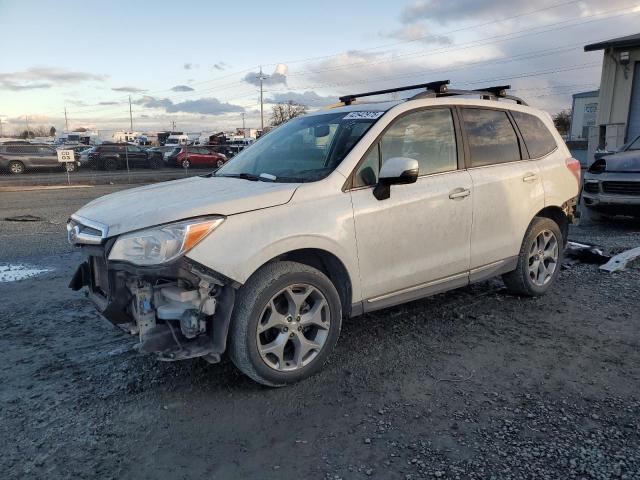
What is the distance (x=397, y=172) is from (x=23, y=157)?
1140 inches

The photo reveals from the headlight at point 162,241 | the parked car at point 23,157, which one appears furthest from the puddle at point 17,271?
the parked car at point 23,157

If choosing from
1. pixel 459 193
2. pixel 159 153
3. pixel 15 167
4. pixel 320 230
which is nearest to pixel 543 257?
pixel 459 193

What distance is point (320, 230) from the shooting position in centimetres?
352

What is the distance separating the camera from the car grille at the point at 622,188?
27.1 ft

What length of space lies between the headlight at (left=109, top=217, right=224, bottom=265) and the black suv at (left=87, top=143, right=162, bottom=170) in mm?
28009

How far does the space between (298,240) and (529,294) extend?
2842 millimetres

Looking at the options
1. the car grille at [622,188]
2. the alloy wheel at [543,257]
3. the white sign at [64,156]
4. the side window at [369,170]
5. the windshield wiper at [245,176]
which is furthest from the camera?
the white sign at [64,156]

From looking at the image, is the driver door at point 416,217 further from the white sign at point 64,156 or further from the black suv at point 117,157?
the black suv at point 117,157

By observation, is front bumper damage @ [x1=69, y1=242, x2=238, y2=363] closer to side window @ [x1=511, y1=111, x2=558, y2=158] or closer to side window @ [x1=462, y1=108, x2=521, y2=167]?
side window @ [x1=462, y1=108, x2=521, y2=167]

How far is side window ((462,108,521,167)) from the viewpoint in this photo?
4.62m

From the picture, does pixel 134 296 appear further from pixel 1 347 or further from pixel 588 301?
pixel 588 301

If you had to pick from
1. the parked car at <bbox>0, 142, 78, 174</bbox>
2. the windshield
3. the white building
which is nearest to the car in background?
the parked car at <bbox>0, 142, 78, 174</bbox>

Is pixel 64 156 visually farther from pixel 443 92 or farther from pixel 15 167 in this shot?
pixel 443 92

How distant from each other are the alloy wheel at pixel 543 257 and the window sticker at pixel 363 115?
2.11 m
